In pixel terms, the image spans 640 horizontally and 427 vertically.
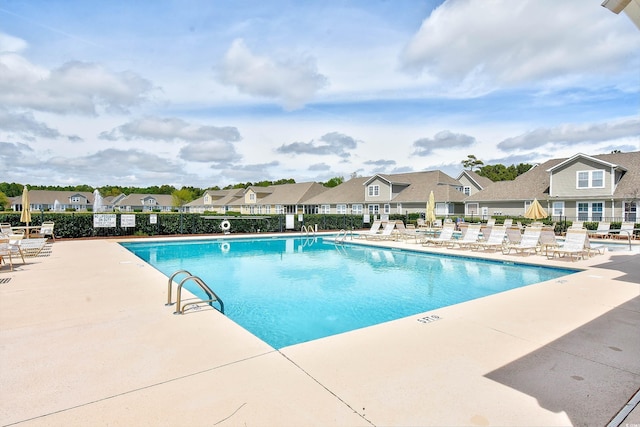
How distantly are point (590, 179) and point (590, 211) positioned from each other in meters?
2.34

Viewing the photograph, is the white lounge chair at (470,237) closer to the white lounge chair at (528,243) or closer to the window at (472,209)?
the white lounge chair at (528,243)

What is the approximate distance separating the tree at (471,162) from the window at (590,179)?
47.4m

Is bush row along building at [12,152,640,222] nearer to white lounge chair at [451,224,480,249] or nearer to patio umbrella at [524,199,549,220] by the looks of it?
patio umbrella at [524,199,549,220]

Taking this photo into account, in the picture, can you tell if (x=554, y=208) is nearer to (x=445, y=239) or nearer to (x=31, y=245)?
(x=445, y=239)

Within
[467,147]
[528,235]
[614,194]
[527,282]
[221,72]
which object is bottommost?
[527,282]

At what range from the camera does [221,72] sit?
17938 mm

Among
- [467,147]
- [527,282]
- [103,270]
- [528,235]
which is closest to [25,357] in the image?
[103,270]

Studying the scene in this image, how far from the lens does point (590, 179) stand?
25.2 m

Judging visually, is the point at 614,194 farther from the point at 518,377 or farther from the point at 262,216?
the point at 518,377

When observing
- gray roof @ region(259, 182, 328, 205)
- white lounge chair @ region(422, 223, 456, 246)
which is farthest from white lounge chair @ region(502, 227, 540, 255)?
gray roof @ region(259, 182, 328, 205)

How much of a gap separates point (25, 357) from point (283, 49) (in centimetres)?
1467

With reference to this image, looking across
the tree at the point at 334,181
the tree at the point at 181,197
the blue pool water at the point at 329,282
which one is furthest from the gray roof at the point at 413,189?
the tree at the point at 181,197

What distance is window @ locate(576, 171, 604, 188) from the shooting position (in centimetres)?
2473

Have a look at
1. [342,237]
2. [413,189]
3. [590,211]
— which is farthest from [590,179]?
[342,237]
